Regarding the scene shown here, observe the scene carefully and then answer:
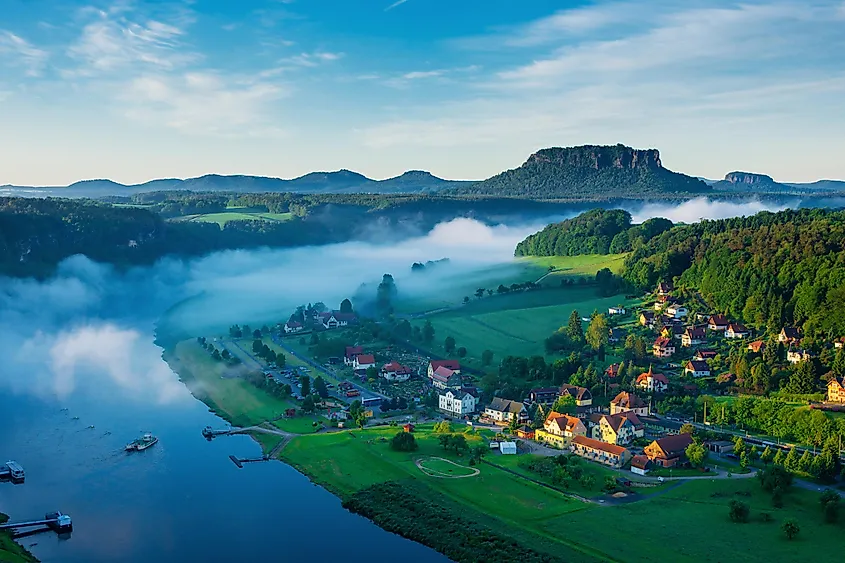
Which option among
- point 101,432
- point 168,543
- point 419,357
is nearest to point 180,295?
point 419,357

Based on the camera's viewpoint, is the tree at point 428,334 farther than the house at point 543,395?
Yes

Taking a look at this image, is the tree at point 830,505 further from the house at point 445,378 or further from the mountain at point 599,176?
the mountain at point 599,176

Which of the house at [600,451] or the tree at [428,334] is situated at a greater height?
the tree at [428,334]

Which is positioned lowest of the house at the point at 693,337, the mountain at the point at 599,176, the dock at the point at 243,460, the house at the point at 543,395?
the dock at the point at 243,460

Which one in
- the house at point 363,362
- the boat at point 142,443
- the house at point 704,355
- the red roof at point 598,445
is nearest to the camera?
the red roof at point 598,445

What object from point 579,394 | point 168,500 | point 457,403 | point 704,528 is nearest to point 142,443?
point 168,500

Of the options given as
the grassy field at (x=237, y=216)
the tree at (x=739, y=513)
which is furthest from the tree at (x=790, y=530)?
the grassy field at (x=237, y=216)

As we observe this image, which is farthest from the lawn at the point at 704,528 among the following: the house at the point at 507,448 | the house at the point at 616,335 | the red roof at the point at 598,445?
the house at the point at 616,335

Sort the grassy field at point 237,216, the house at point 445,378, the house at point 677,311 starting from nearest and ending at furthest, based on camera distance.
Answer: the house at point 445,378
the house at point 677,311
the grassy field at point 237,216
